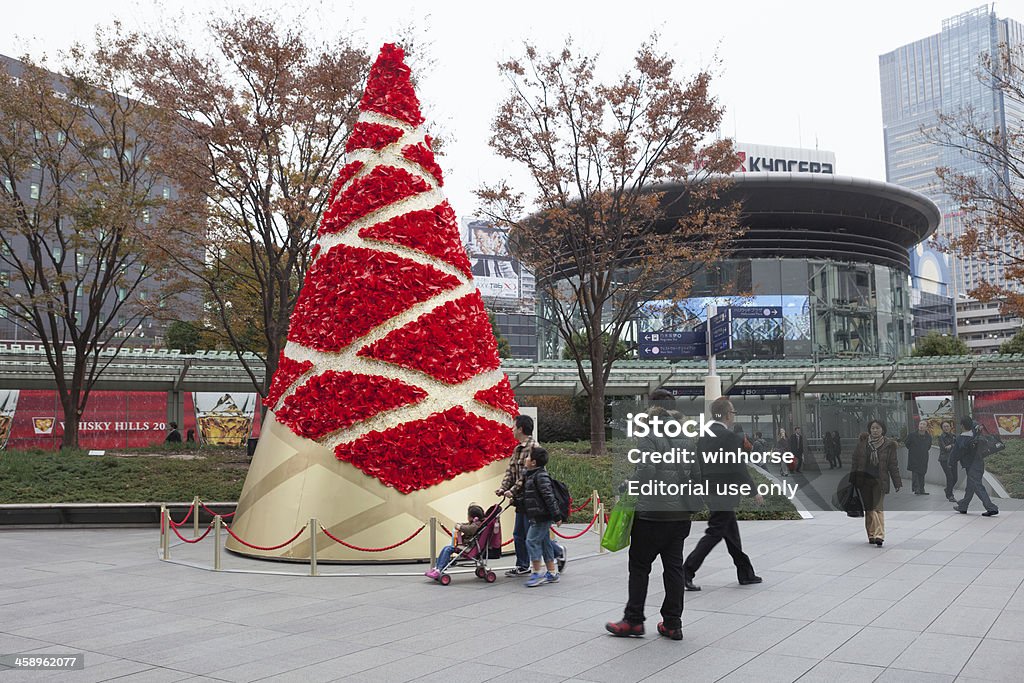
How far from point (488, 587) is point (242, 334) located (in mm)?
30089

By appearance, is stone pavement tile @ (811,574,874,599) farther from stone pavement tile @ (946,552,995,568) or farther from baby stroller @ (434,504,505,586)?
baby stroller @ (434,504,505,586)

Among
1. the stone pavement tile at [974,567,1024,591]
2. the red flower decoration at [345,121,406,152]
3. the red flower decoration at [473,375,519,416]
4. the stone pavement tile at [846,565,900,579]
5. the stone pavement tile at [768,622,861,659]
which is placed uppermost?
the red flower decoration at [345,121,406,152]

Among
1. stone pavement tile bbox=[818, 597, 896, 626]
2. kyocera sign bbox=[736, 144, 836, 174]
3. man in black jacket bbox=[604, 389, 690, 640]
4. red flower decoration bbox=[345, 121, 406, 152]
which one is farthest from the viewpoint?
kyocera sign bbox=[736, 144, 836, 174]

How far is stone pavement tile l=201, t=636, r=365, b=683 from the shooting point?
5.36 m

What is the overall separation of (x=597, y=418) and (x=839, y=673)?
1562 cm

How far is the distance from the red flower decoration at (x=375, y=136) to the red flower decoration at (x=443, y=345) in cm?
237

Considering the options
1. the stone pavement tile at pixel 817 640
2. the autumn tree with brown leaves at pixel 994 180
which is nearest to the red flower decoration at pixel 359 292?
the stone pavement tile at pixel 817 640

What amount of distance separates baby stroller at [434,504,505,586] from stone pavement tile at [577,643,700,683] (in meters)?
3.04

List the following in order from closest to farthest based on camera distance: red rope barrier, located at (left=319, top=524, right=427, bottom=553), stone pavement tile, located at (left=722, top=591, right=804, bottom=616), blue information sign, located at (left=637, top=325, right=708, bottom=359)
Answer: stone pavement tile, located at (left=722, top=591, right=804, bottom=616) → red rope barrier, located at (left=319, top=524, right=427, bottom=553) → blue information sign, located at (left=637, top=325, right=708, bottom=359)

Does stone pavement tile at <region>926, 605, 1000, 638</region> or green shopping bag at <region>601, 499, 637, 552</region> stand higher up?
green shopping bag at <region>601, 499, 637, 552</region>

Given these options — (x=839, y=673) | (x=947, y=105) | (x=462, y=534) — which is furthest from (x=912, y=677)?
(x=947, y=105)

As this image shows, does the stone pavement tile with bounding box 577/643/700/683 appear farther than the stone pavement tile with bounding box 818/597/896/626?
No

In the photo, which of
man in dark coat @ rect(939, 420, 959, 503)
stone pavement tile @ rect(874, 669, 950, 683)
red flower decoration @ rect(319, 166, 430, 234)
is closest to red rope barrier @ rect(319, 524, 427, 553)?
red flower decoration @ rect(319, 166, 430, 234)

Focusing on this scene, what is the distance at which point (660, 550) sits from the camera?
21.0ft
